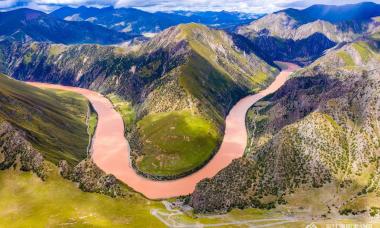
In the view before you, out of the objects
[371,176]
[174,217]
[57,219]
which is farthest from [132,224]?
[371,176]

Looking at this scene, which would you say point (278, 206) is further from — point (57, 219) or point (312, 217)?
point (57, 219)

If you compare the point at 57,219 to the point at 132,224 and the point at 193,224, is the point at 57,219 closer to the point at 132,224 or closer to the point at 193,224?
the point at 132,224

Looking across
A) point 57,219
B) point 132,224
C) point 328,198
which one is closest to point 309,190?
point 328,198

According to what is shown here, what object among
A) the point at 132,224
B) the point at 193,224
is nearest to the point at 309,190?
the point at 193,224

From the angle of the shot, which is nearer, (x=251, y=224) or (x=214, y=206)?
(x=251, y=224)

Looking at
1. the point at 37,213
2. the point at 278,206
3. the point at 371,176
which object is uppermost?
the point at 371,176

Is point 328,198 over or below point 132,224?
over

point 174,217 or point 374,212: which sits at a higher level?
point 374,212

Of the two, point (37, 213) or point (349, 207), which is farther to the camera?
point (37, 213)
